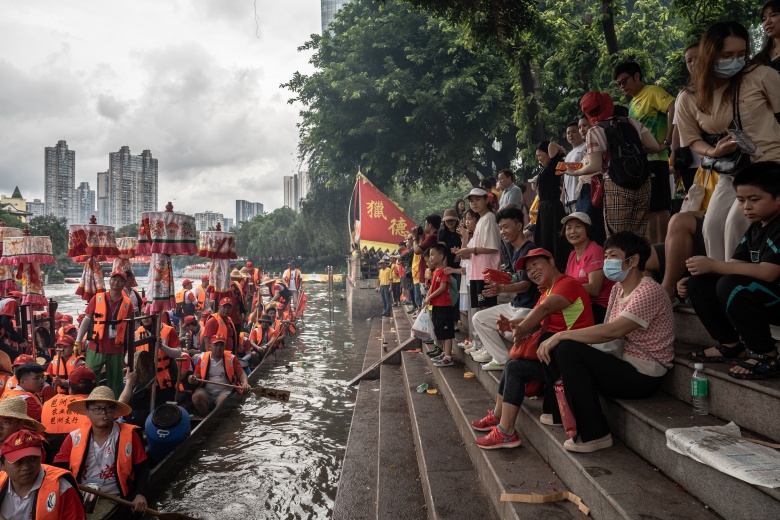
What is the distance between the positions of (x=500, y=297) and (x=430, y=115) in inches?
436

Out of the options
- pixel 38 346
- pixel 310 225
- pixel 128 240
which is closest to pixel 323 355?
pixel 128 240

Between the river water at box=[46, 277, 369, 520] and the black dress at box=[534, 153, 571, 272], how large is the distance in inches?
143

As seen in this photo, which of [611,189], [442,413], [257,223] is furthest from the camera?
[257,223]

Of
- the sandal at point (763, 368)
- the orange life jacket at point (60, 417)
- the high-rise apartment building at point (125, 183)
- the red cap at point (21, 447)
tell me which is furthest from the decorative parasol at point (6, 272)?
the high-rise apartment building at point (125, 183)

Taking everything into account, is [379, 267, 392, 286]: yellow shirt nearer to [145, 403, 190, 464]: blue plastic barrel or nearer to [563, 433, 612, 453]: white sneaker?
[145, 403, 190, 464]: blue plastic barrel

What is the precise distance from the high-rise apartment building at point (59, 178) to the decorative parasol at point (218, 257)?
102700 millimetres

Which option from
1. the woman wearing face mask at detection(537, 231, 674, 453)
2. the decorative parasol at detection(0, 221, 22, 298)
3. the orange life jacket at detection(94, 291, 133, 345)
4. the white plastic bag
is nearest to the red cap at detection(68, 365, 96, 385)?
the orange life jacket at detection(94, 291, 133, 345)

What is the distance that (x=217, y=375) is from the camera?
321 inches

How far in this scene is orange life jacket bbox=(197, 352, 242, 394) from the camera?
8008 mm

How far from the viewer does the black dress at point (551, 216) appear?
211 inches

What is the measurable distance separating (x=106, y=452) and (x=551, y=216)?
4886mm

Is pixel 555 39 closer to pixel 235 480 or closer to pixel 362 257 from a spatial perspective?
pixel 235 480

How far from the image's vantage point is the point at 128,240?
11.7 m

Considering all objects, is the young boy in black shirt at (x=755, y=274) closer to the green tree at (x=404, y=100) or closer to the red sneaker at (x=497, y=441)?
the red sneaker at (x=497, y=441)
